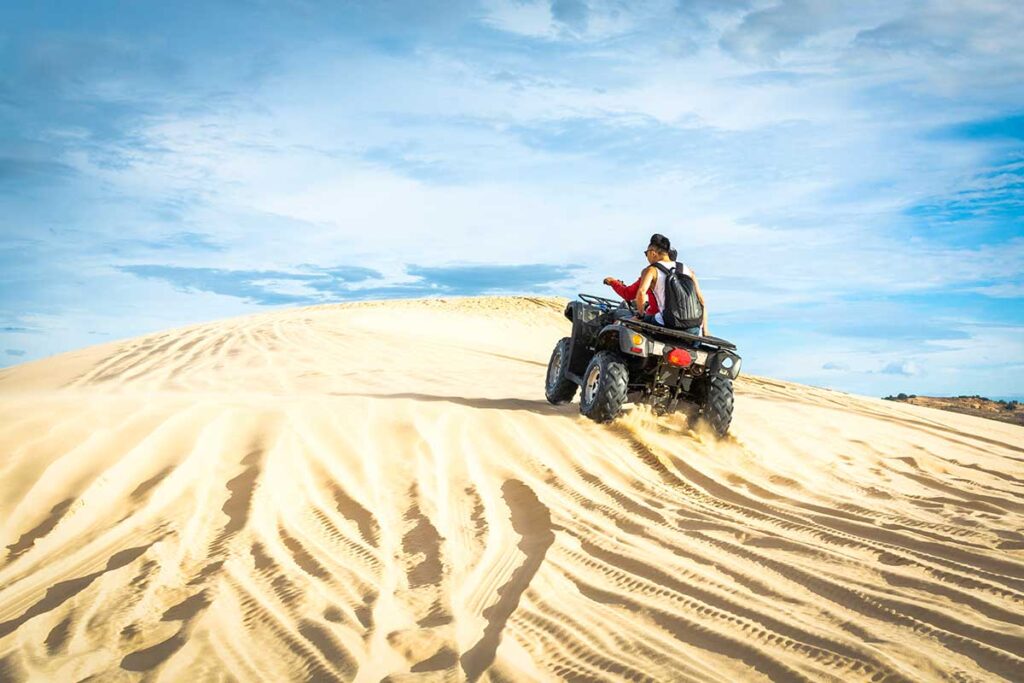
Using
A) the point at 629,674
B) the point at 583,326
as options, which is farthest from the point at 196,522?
the point at 583,326

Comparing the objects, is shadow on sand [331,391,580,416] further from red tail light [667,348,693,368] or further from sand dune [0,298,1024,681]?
red tail light [667,348,693,368]

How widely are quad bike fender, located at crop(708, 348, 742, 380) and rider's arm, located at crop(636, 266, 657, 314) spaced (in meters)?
0.72

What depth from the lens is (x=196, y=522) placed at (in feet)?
14.5

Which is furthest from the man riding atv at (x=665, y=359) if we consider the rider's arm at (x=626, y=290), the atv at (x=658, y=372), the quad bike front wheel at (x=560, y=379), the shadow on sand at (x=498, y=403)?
the quad bike front wheel at (x=560, y=379)

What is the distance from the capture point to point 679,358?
6691 millimetres

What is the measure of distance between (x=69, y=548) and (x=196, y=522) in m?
0.60

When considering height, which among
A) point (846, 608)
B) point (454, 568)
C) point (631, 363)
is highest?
point (631, 363)

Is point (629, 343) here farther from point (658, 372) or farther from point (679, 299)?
point (679, 299)

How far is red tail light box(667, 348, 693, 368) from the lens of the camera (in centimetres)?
668

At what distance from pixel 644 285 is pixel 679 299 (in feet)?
1.01

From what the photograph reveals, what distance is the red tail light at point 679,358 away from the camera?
6.68 m

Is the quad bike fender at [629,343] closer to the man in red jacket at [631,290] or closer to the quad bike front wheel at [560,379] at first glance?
the man in red jacket at [631,290]

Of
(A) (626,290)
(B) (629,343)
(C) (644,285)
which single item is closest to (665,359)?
(B) (629,343)

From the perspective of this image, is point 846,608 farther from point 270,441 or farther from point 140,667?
point 270,441
